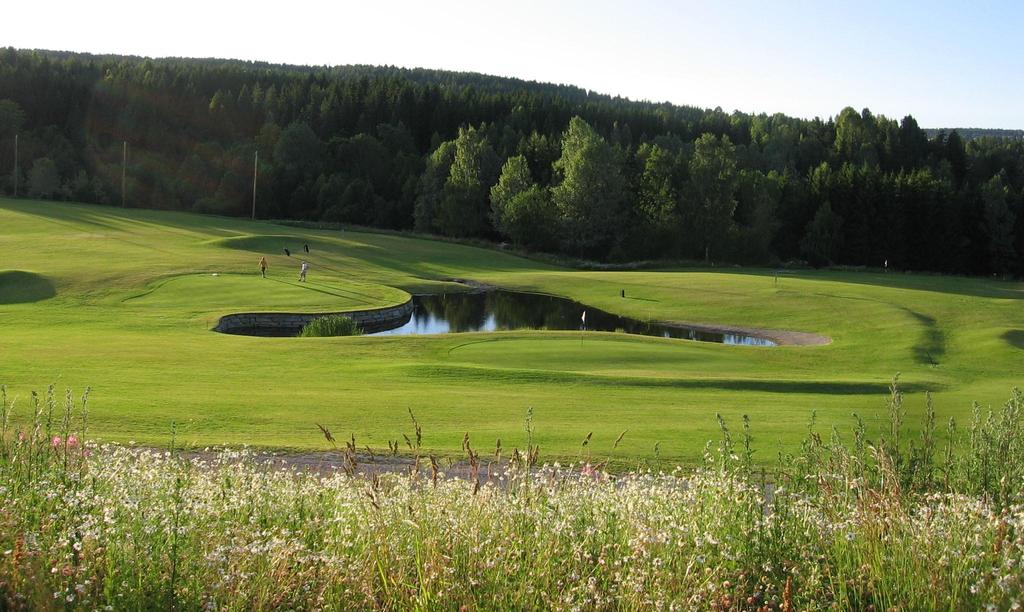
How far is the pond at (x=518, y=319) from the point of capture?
4619cm

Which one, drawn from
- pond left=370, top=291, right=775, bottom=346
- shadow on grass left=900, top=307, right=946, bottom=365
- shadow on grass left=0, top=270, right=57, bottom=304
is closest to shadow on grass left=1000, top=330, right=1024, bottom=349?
shadow on grass left=900, top=307, right=946, bottom=365

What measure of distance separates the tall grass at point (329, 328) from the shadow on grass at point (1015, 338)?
27708 mm

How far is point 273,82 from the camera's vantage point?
457ft

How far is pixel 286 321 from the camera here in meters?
42.8

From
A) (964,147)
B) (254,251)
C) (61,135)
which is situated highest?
(964,147)

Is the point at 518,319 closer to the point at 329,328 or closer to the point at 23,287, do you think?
the point at 329,328

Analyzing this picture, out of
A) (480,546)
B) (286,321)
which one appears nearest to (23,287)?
(286,321)

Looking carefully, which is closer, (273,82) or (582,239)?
(582,239)

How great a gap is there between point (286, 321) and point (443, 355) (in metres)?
13.6

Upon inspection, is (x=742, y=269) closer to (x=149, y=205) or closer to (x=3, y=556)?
(x=149, y=205)

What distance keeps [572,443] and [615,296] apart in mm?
43556

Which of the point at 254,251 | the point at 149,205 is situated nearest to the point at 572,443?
the point at 254,251

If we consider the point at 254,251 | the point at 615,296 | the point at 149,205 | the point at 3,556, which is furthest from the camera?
the point at 149,205

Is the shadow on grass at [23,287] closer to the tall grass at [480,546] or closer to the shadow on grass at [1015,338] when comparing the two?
the tall grass at [480,546]
